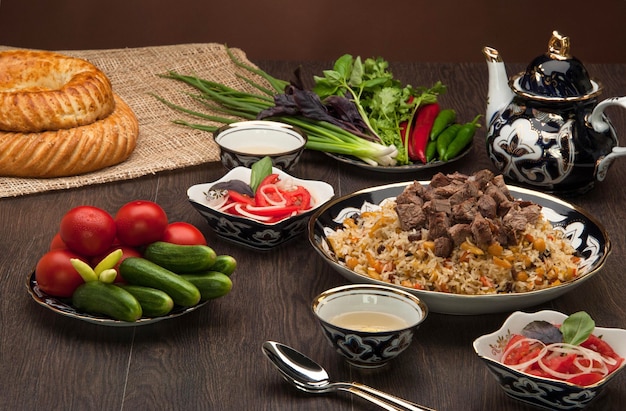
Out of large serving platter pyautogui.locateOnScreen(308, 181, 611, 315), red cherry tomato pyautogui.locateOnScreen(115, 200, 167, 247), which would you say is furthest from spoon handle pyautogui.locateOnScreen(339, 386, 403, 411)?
red cherry tomato pyautogui.locateOnScreen(115, 200, 167, 247)

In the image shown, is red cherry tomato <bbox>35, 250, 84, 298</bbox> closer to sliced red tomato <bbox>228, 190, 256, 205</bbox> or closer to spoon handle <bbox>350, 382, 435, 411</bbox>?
sliced red tomato <bbox>228, 190, 256, 205</bbox>

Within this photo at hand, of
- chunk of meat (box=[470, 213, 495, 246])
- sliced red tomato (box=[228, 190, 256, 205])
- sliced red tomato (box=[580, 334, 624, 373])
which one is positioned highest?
chunk of meat (box=[470, 213, 495, 246])

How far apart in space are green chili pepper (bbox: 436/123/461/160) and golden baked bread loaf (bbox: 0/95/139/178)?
109cm

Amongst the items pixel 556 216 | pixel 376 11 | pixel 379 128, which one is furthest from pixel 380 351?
pixel 376 11

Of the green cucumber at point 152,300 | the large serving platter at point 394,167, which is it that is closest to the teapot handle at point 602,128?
the large serving platter at point 394,167

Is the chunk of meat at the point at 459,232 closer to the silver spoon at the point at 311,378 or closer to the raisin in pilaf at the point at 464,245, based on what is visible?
Result: the raisin in pilaf at the point at 464,245

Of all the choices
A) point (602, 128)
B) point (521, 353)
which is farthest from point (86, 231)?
point (602, 128)

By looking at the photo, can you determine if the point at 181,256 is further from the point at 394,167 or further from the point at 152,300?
the point at 394,167

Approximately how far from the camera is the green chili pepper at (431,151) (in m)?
3.33

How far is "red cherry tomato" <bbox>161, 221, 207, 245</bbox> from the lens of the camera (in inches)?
95.5

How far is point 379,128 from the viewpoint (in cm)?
346

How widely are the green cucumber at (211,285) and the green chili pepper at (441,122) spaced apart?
4.39 ft

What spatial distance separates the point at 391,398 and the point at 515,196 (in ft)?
3.43

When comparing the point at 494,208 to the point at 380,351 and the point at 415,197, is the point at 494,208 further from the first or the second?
the point at 380,351
